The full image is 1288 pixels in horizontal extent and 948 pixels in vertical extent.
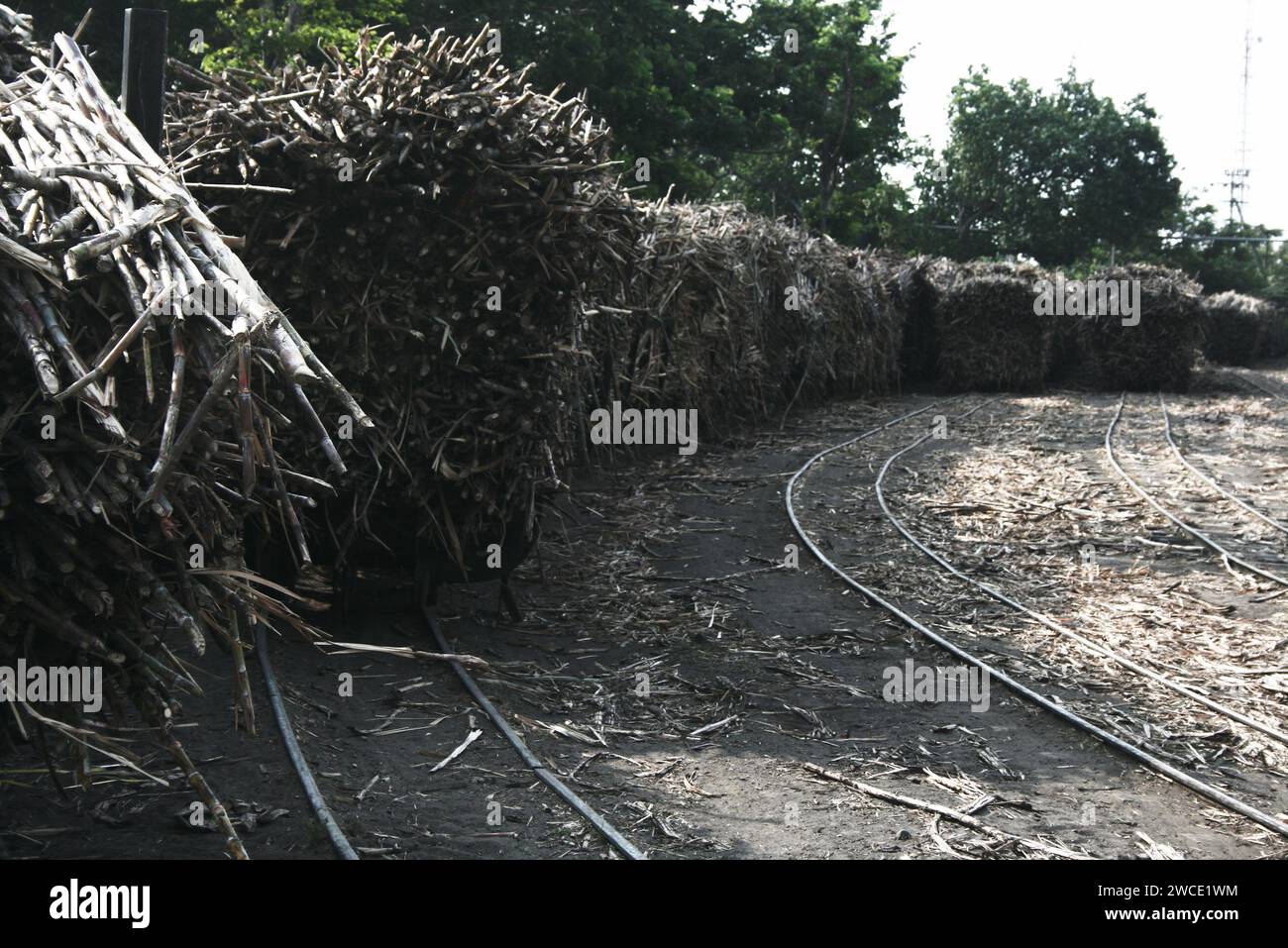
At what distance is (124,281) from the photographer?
3588mm

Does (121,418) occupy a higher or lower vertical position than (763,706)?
higher

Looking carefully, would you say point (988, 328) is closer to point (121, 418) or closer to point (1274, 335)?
point (121, 418)

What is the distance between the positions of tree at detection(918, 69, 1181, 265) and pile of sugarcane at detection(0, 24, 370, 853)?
61668 mm

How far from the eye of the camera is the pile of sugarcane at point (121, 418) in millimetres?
3391

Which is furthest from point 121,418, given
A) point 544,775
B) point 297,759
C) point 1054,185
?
point 1054,185

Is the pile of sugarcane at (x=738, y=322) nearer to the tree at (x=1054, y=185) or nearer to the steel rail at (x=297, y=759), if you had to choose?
the steel rail at (x=297, y=759)

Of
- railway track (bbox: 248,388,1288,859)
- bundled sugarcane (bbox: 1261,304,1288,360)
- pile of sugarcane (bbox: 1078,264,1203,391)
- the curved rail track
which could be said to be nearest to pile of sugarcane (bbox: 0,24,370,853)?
the curved rail track

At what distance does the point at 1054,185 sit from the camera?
62625mm

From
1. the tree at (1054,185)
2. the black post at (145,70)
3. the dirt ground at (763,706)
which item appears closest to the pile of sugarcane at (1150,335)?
the dirt ground at (763,706)

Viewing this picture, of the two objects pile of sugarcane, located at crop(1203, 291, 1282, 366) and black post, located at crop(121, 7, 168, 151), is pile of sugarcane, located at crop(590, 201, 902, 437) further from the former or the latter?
pile of sugarcane, located at crop(1203, 291, 1282, 366)

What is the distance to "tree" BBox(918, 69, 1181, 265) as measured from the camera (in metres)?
61.9

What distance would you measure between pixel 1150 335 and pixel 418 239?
27.3m

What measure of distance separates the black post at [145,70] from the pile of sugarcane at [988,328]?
25187 mm

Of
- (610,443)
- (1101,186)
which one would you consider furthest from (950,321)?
(1101,186)
